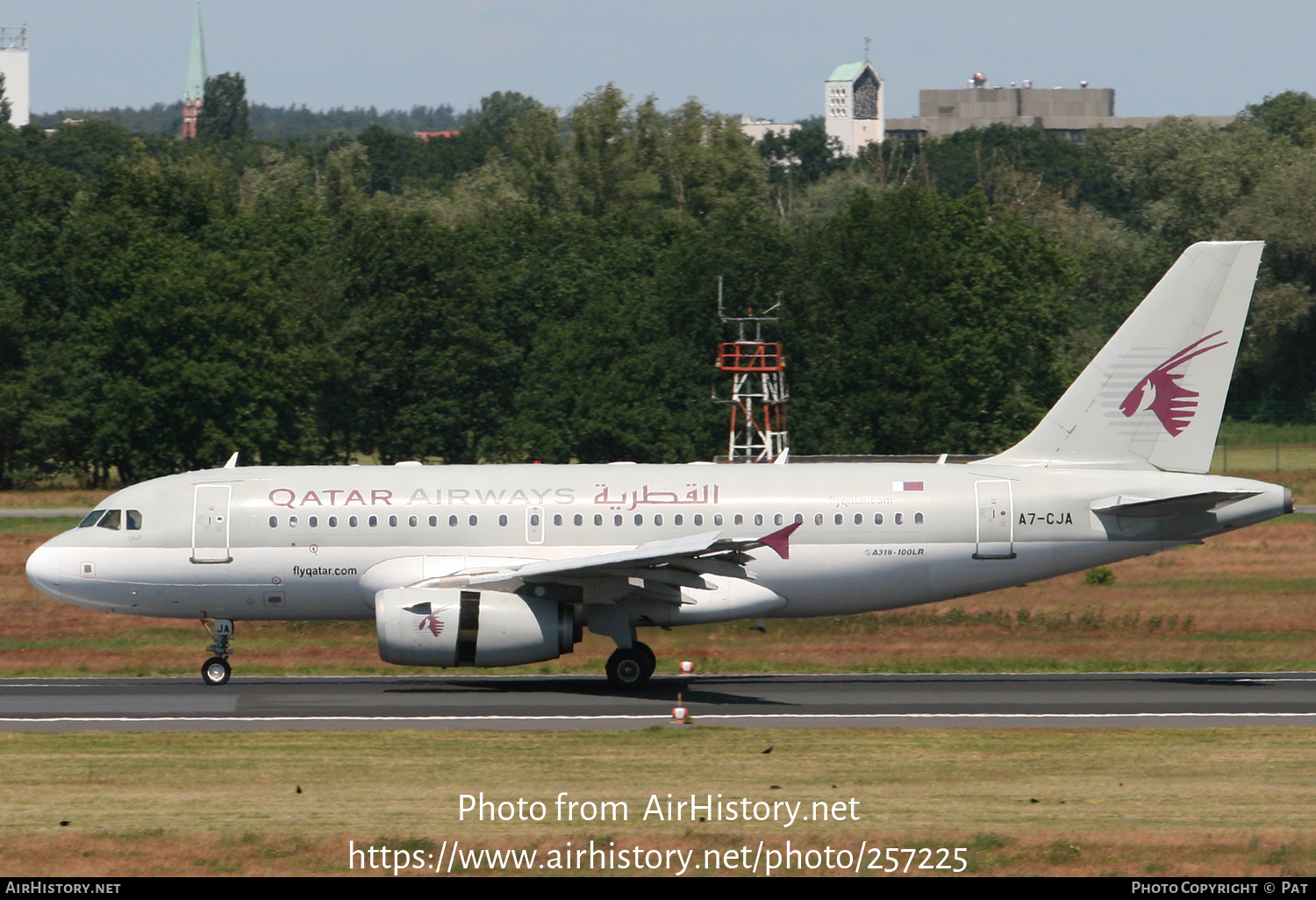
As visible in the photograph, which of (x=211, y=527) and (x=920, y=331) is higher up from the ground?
(x=920, y=331)

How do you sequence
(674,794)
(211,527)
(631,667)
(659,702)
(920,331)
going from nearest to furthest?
(674,794) < (659,702) < (631,667) < (211,527) < (920,331)

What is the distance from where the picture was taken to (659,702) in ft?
88.8

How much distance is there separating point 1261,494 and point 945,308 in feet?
156

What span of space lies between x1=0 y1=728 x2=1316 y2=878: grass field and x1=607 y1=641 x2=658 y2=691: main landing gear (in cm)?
490

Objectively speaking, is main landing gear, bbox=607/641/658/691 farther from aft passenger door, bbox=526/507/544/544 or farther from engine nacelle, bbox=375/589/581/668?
aft passenger door, bbox=526/507/544/544

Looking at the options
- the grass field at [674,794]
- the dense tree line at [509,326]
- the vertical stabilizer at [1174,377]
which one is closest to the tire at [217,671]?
the grass field at [674,794]

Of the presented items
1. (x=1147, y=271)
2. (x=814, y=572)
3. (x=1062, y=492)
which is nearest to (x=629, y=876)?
(x=814, y=572)

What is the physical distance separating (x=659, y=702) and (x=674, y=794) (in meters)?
8.30

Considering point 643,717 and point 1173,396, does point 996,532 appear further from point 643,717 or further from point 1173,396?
point 643,717

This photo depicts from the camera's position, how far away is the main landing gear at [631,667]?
28.4 metres

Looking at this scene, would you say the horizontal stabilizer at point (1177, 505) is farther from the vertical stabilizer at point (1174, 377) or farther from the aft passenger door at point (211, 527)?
the aft passenger door at point (211, 527)

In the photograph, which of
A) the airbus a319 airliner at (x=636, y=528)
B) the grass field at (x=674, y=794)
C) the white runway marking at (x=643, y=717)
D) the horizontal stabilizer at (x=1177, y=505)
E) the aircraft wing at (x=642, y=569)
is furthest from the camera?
the airbus a319 airliner at (x=636, y=528)

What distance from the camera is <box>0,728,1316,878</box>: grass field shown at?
15930 mm

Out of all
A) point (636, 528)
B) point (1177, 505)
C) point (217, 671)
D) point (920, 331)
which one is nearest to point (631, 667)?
point (636, 528)
